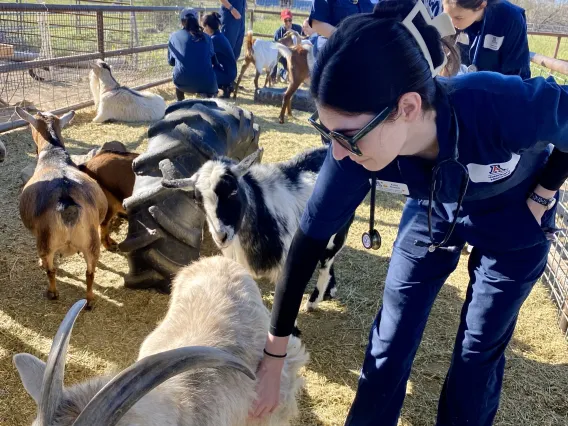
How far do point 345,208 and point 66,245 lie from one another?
8.18 ft

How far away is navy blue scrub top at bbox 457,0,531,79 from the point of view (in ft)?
11.2

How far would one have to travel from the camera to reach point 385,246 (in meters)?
4.88

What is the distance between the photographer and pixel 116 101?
27.3 ft

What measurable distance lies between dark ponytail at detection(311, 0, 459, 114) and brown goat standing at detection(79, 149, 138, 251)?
131 inches

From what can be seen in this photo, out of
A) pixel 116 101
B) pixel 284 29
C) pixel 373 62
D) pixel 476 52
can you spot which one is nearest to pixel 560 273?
pixel 476 52

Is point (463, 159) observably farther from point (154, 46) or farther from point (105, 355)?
point (154, 46)

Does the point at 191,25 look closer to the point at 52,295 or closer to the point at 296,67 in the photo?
the point at 296,67

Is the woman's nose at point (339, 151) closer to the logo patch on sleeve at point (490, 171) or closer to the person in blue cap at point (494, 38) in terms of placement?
the logo patch on sleeve at point (490, 171)

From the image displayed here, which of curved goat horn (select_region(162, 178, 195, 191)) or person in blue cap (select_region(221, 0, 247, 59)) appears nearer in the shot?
curved goat horn (select_region(162, 178, 195, 191))

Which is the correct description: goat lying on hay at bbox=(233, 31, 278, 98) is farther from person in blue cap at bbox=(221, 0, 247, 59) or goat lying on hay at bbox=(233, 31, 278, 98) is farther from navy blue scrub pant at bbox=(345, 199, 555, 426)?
navy blue scrub pant at bbox=(345, 199, 555, 426)

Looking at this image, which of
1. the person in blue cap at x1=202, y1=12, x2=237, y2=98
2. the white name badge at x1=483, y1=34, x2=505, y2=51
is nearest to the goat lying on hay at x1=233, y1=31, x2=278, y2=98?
the person in blue cap at x1=202, y1=12, x2=237, y2=98

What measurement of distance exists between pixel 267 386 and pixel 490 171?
3.88 ft

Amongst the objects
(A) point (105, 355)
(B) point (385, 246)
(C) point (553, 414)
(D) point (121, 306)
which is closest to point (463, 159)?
(C) point (553, 414)

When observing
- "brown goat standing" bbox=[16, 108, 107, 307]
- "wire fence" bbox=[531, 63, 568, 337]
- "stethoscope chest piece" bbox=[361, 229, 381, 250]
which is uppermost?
"stethoscope chest piece" bbox=[361, 229, 381, 250]
